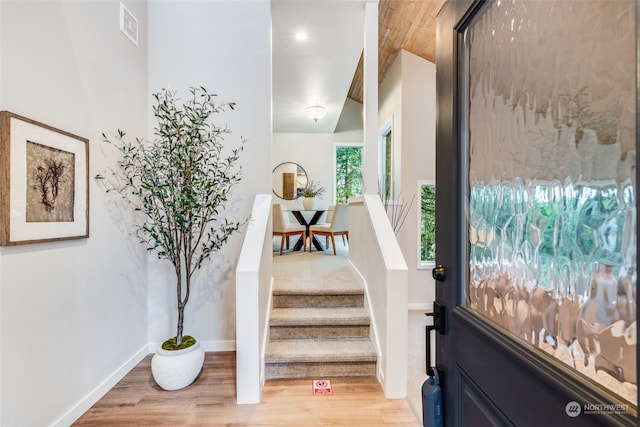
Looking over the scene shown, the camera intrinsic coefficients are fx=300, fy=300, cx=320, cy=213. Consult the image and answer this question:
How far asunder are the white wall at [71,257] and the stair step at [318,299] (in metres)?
1.22

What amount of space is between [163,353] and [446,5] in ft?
8.35

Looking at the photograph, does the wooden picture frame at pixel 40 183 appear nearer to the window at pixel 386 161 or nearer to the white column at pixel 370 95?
the white column at pixel 370 95

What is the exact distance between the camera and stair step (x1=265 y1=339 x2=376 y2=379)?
7.53 ft

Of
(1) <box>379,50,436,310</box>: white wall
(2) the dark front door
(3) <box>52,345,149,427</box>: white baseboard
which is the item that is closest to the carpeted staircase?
(3) <box>52,345,149,427</box>: white baseboard

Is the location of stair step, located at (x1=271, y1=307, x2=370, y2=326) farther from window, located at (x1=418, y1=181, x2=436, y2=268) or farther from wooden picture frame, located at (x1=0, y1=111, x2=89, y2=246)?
window, located at (x1=418, y1=181, x2=436, y2=268)

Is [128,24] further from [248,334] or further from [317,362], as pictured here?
[317,362]

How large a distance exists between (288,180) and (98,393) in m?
5.37

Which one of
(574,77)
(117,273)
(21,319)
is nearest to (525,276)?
(574,77)

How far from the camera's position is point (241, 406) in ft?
6.57

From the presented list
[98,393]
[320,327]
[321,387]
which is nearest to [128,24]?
[98,393]

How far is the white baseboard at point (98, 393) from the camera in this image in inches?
70.8

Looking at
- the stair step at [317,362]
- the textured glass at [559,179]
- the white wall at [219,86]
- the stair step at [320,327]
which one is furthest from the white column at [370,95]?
the textured glass at [559,179]

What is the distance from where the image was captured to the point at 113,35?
227 cm

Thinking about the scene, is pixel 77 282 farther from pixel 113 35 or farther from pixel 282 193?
pixel 282 193
